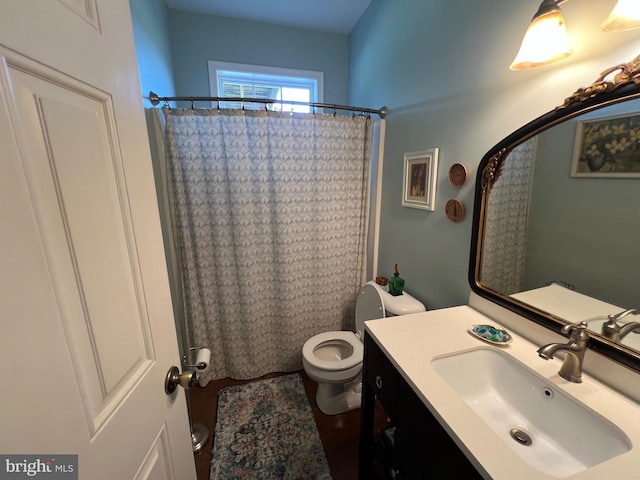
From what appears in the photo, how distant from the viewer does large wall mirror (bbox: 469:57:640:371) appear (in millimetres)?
729

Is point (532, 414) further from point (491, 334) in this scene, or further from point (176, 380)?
point (176, 380)

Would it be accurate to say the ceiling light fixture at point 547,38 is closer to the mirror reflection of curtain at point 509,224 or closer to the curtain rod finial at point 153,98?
the mirror reflection of curtain at point 509,224

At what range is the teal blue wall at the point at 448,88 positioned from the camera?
84 centimetres

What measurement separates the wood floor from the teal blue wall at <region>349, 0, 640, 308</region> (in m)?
0.90

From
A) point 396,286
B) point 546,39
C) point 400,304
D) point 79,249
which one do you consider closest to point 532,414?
point 400,304

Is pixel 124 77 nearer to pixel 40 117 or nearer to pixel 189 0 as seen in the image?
pixel 40 117

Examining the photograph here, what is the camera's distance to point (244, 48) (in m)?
2.10

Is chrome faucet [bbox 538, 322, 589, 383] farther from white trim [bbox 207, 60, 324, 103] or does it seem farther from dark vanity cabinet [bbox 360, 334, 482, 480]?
white trim [bbox 207, 60, 324, 103]

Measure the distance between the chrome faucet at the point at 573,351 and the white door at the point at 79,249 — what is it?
1052 mm

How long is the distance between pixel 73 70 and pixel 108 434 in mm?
648

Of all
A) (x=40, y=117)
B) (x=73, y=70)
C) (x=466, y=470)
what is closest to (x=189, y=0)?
(x=73, y=70)

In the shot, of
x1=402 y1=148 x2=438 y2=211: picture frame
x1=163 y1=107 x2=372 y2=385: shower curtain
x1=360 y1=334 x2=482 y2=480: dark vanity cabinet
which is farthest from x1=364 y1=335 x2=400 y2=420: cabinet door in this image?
x1=163 y1=107 x2=372 y2=385: shower curtain

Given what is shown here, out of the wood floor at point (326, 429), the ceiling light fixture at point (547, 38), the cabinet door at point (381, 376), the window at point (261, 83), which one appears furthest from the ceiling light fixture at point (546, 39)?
the wood floor at point (326, 429)

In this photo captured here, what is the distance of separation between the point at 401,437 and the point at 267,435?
102 cm
